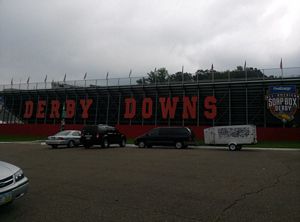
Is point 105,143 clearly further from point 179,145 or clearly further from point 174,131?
point 179,145

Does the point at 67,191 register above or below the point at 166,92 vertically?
below

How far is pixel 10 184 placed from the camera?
6.45 metres

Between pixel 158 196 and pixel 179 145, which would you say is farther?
pixel 179 145

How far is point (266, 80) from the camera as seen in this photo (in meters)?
38.5

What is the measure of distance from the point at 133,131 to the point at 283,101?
53.2 ft

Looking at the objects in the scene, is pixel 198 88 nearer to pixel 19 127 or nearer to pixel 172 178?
pixel 19 127

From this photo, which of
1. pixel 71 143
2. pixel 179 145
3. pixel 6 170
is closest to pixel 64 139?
pixel 71 143

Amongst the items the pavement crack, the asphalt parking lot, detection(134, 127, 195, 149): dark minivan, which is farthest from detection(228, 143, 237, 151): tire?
the pavement crack

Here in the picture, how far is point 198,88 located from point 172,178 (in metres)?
32.8

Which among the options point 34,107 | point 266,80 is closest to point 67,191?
point 266,80

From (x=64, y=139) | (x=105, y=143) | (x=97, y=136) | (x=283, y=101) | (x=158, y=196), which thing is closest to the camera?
(x=158, y=196)

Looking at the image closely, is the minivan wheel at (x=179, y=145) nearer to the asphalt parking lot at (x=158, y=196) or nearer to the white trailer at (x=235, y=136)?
the white trailer at (x=235, y=136)

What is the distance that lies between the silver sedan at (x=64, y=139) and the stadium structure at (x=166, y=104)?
882 centimetres

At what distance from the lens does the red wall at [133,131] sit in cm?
3494
